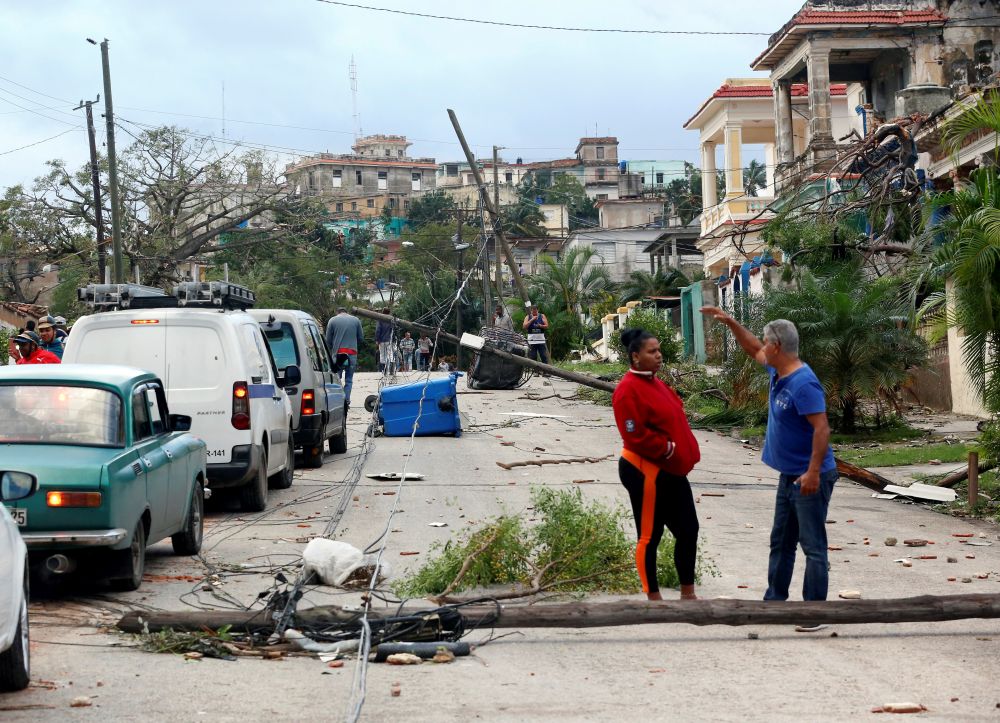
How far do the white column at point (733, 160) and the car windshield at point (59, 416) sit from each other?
36.2 m

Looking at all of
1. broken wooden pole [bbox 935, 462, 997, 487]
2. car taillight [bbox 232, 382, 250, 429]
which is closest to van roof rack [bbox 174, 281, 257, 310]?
car taillight [bbox 232, 382, 250, 429]

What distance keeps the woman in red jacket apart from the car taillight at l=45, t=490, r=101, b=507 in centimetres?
340

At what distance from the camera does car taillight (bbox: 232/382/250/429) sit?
13.2 meters

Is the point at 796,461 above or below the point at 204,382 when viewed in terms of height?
below

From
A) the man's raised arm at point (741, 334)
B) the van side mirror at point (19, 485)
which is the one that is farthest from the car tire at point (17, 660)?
the man's raised arm at point (741, 334)

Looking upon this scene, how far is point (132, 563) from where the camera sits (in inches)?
352

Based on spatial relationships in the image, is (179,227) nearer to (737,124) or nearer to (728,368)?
(737,124)

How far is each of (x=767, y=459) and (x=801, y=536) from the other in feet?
1.73

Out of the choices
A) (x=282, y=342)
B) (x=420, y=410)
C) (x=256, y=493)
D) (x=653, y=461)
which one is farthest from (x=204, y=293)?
(x=653, y=461)

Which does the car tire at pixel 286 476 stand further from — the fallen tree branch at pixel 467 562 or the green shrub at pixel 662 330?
the green shrub at pixel 662 330

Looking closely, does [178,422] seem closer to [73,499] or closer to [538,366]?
[73,499]

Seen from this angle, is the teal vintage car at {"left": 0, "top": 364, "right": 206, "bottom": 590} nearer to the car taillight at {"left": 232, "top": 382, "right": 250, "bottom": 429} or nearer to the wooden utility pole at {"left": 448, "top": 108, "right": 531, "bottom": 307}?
the car taillight at {"left": 232, "top": 382, "right": 250, "bottom": 429}

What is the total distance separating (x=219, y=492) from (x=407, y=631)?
7.40 metres

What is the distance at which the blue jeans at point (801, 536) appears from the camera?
781cm
